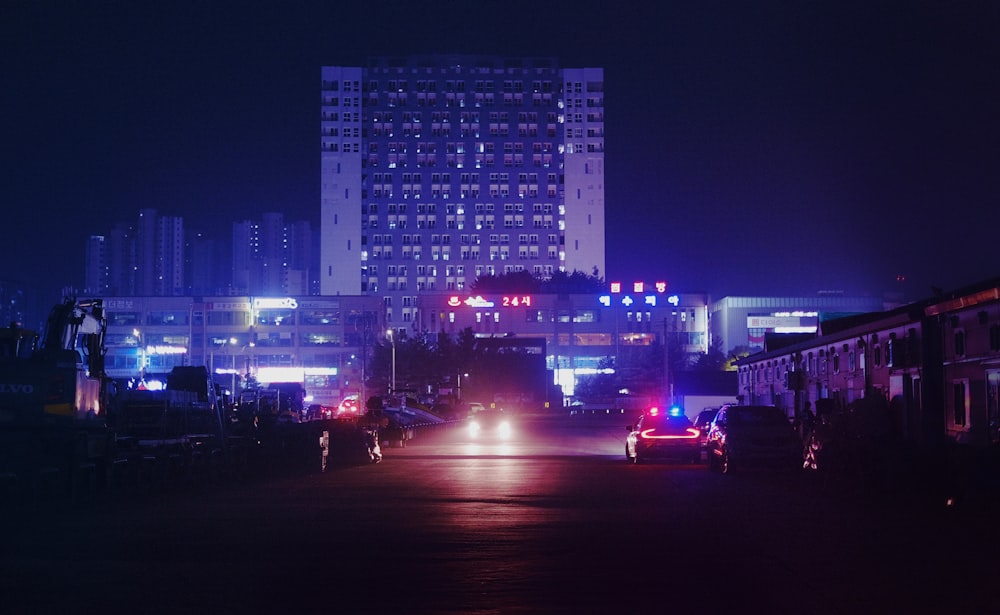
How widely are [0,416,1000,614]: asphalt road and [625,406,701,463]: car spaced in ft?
35.6

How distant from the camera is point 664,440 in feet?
121

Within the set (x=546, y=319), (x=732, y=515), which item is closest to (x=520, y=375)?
(x=546, y=319)

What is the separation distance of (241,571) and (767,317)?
15961 cm

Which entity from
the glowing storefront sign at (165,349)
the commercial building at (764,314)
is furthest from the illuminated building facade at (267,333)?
the commercial building at (764,314)

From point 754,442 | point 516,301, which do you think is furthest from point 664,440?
point 516,301

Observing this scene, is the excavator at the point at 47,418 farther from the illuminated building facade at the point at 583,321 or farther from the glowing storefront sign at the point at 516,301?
the glowing storefront sign at the point at 516,301

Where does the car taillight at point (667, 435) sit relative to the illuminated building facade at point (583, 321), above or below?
below

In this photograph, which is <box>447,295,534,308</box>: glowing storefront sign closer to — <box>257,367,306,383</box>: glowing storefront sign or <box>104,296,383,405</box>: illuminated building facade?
<box>104,296,383,405</box>: illuminated building facade

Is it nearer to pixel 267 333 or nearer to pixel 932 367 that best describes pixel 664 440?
pixel 932 367

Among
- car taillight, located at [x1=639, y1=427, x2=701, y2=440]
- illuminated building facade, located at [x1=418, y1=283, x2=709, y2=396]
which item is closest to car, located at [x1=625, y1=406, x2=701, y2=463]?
car taillight, located at [x1=639, y1=427, x2=701, y2=440]

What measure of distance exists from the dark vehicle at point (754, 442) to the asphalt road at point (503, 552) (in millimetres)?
5580

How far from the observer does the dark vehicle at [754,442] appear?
31.5m

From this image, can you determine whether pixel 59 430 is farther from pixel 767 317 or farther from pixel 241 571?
pixel 767 317

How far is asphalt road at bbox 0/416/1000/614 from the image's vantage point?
35.0 ft
